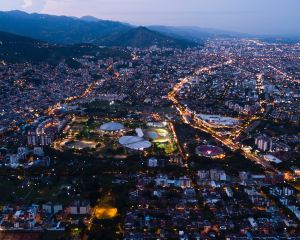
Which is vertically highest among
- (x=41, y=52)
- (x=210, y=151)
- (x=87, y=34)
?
(x=87, y=34)

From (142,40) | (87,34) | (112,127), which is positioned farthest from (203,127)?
(87,34)

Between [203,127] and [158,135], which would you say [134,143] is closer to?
[158,135]

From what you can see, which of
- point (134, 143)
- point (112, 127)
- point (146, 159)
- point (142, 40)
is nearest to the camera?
point (146, 159)

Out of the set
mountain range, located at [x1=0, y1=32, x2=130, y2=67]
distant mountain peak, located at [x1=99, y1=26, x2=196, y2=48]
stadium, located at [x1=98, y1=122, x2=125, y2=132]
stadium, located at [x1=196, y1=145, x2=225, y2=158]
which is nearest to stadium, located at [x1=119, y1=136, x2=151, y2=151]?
stadium, located at [x1=98, y1=122, x2=125, y2=132]

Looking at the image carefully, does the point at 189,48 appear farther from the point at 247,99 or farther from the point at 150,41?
the point at 247,99

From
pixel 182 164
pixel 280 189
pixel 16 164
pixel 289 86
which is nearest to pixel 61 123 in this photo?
pixel 16 164

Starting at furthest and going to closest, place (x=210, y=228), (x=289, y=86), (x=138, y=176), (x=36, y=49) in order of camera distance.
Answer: (x=36, y=49) → (x=289, y=86) → (x=138, y=176) → (x=210, y=228)
